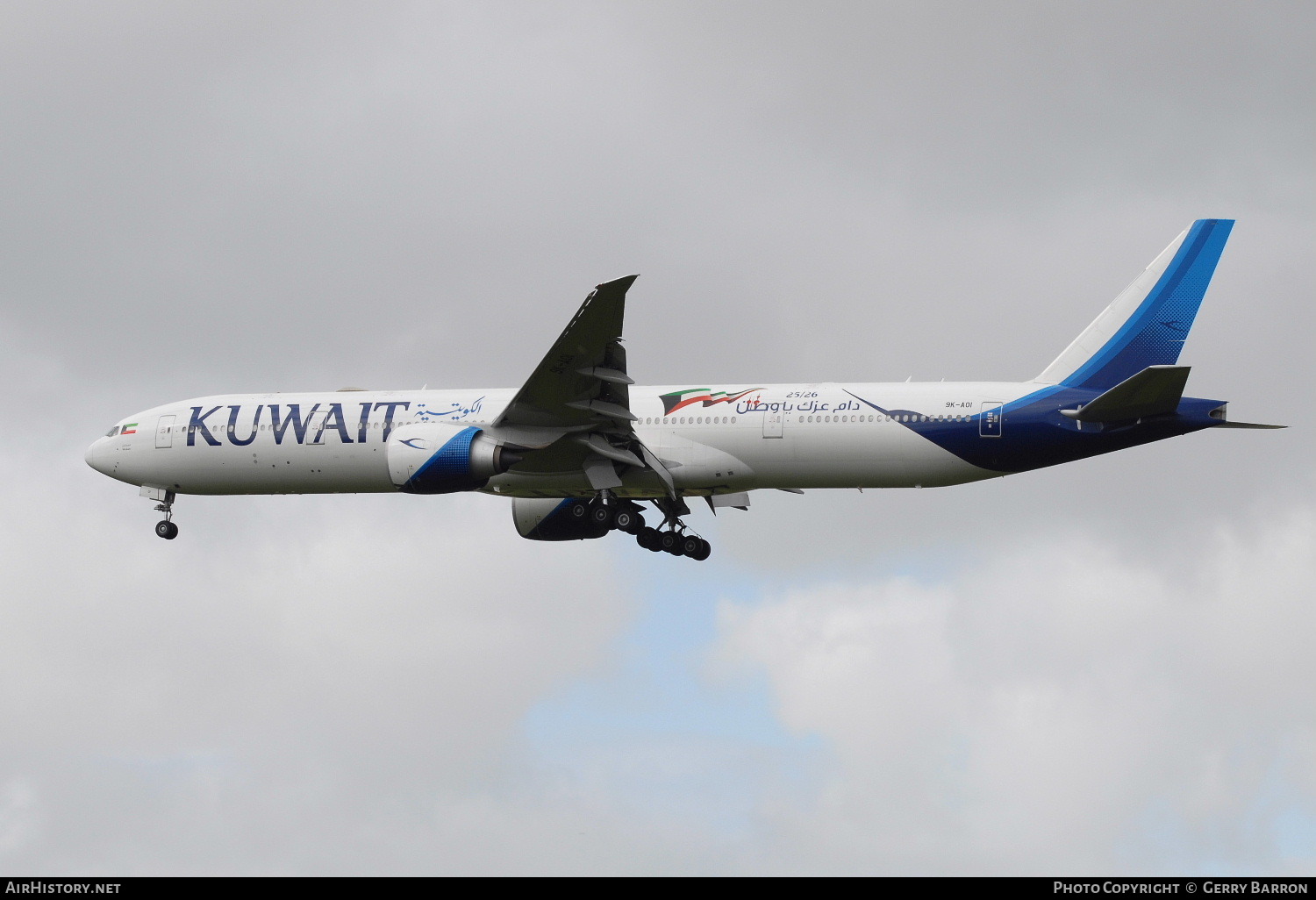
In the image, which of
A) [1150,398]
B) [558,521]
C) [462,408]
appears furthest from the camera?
[558,521]

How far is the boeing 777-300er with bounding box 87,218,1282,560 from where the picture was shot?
37.0m

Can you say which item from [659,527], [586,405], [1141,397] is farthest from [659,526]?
[1141,397]

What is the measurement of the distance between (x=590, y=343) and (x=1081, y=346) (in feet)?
38.9

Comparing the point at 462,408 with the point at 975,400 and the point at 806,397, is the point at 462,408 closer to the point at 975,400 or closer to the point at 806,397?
the point at 806,397

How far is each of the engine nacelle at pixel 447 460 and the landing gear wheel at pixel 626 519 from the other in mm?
3540

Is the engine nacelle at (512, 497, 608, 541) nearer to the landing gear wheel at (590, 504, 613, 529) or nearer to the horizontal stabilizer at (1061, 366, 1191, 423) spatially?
the landing gear wheel at (590, 504, 613, 529)

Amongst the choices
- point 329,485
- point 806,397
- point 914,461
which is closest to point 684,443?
point 806,397

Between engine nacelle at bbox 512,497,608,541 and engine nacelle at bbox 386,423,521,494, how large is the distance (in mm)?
6218

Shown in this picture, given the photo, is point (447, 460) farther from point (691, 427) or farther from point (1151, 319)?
point (1151, 319)

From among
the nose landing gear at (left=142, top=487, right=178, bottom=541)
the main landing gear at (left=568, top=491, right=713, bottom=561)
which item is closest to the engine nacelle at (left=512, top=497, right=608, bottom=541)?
the main landing gear at (left=568, top=491, right=713, bottom=561)

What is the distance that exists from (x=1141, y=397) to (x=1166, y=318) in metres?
3.82

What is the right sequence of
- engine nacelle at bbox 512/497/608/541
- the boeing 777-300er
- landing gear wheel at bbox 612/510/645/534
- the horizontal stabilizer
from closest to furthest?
the horizontal stabilizer
the boeing 777-300er
landing gear wheel at bbox 612/510/645/534
engine nacelle at bbox 512/497/608/541

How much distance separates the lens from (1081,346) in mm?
38969

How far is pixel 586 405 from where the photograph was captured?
125ft
